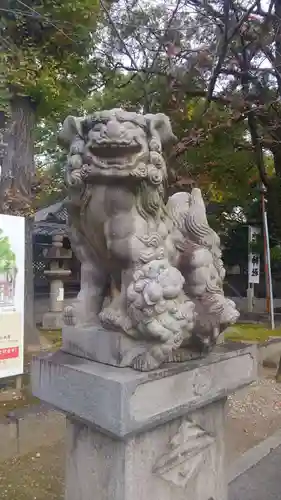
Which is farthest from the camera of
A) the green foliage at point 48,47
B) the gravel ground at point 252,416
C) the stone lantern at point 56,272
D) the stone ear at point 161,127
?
the stone lantern at point 56,272

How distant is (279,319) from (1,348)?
9.24 metres

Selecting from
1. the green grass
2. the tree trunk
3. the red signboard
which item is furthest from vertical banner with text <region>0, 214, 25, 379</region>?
the green grass

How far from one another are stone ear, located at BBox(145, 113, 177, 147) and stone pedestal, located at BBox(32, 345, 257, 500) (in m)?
1.03

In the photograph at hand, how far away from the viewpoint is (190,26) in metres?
4.97

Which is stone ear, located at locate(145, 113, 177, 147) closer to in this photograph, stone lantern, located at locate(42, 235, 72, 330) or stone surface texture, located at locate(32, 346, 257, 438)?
stone surface texture, located at locate(32, 346, 257, 438)

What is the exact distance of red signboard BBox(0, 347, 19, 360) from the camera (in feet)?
11.0

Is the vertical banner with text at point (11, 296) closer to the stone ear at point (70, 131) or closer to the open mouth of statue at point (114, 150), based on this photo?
the stone ear at point (70, 131)

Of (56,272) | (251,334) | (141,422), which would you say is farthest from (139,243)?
(56,272)

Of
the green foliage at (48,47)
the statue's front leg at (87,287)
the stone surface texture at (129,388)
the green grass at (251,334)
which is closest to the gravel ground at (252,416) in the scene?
the green grass at (251,334)

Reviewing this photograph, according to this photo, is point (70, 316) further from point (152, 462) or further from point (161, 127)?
point (161, 127)

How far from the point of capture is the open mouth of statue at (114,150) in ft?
5.95

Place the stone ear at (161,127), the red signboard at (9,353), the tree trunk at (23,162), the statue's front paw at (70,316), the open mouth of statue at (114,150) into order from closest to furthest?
the open mouth of statue at (114,150) < the stone ear at (161,127) < the statue's front paw at (70,316) < the red signboard at (9,353) < the tree trunk at (23,162)

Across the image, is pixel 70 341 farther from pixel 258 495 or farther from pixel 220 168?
pixel 220 168

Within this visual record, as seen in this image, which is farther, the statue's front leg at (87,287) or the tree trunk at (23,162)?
the tree trunk at (23,162)
